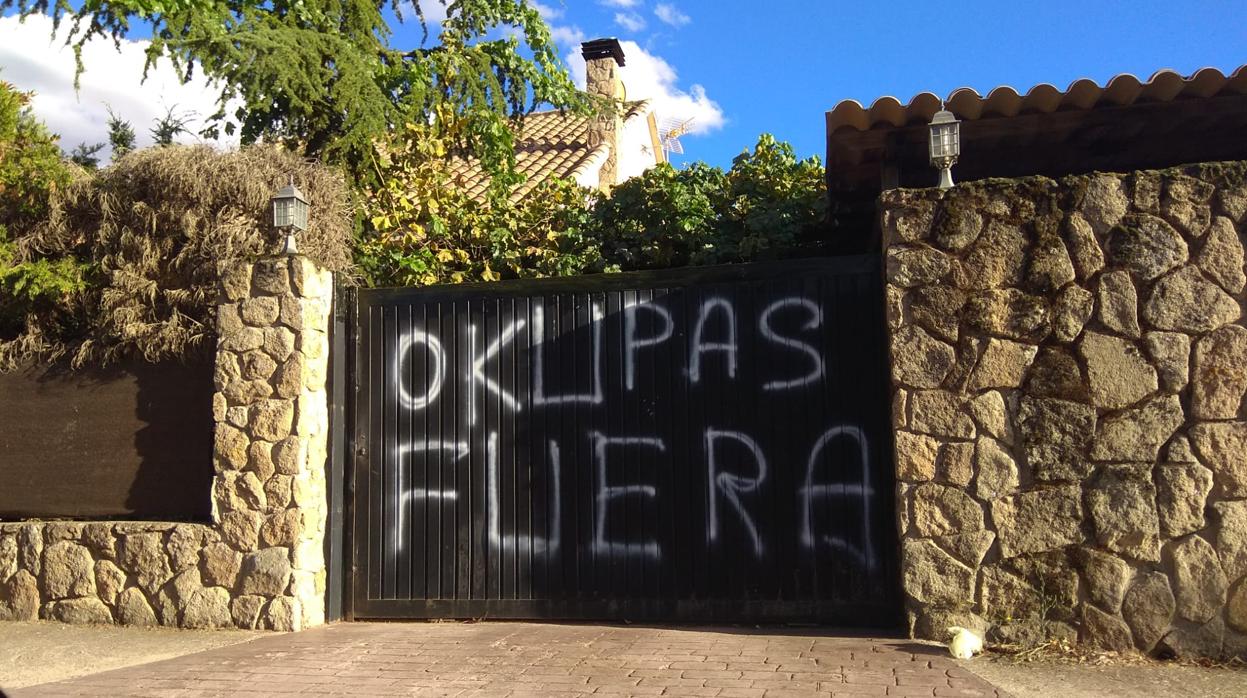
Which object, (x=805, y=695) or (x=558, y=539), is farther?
(x=558, y=539)

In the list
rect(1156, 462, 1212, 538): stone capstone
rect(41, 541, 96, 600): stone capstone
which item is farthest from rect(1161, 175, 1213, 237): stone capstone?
rect(41, 541, 96, 600): stone capstone

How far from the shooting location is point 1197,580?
15.5 feet

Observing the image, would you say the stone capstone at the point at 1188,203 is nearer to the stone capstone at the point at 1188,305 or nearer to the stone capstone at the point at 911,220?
the stone capstone at the point at 1188,305

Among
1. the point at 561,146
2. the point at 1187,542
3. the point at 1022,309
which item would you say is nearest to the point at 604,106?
the point at 561,146

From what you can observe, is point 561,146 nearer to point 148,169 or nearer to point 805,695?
point 148,169

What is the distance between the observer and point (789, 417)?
5746 millimetres

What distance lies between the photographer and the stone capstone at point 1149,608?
15.6ft

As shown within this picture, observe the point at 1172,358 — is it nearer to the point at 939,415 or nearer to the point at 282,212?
the point at 939,415

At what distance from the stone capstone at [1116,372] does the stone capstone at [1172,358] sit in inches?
1.8

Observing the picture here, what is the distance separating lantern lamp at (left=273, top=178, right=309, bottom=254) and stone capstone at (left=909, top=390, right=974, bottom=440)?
4.03 m

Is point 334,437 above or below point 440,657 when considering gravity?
above

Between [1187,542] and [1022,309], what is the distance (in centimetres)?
139

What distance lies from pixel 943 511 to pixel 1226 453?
1.37 meters

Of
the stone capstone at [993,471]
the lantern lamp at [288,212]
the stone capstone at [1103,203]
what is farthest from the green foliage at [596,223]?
the stone capstone at [993,471]
